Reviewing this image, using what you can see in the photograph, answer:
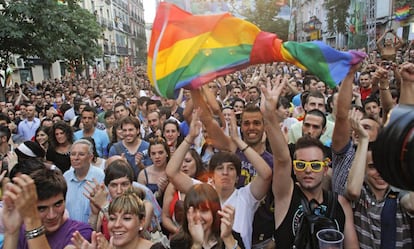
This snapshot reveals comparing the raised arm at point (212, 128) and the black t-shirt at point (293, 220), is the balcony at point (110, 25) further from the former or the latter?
the black t-shirt at point (293, 220)

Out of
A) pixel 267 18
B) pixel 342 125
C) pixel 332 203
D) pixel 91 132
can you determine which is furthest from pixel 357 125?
pixel 267 18

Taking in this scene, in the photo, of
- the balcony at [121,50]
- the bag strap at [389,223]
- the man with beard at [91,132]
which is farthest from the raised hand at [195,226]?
the balcony at [121,50]

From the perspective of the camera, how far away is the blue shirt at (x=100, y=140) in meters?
5.57

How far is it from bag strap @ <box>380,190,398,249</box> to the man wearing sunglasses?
6.9 inches

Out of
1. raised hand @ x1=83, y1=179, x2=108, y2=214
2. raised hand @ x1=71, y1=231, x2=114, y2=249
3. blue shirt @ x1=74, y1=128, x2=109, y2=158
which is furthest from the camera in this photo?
blue shirt @ x1=74, y1=128, x2=109, y2=158

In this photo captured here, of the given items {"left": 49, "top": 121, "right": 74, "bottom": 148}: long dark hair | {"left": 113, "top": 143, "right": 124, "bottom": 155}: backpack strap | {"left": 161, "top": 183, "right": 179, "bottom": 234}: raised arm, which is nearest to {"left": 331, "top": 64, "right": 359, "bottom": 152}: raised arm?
{"left": 161, "top": 183, "right": 179, "bottom": 234}: raised arm

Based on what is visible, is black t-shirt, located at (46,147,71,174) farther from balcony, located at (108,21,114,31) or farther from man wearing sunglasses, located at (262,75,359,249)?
balcony, located at (108,21,114,31)

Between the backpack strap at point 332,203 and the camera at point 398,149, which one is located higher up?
the camera at point 398,149

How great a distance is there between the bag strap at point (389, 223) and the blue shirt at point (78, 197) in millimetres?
2340

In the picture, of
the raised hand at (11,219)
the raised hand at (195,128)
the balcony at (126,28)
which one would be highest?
the balcony at (126,28)

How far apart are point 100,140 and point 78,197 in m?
2.13

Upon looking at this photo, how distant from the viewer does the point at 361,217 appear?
8.46 feet

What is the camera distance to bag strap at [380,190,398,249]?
242 cm

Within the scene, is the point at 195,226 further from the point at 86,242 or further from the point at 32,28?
the point at 32,28
